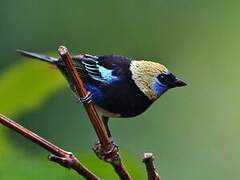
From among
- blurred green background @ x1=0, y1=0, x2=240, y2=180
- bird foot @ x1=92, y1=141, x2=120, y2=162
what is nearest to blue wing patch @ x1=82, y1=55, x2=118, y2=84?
bird foot @ x1=92, y1=141, x2=120, y2=162

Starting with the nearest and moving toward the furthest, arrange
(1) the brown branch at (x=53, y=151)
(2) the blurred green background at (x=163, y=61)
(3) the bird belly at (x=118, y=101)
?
1. (1) the brown branch at (x=53, y=151)
2. (3) the bird belly at (x=118, y=101)
3. (2) the blurred green background at (x=163, y=61)

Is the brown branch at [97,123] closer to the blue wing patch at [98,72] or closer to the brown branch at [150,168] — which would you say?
the brown branch at [150,168]

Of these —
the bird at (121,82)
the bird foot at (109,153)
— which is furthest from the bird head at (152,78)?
the bird foot at (109,153)

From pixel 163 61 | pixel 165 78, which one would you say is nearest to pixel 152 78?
pixel 165 78

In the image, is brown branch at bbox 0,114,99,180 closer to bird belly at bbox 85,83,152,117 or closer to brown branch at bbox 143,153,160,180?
brown branch at bbox 143,153,160,180

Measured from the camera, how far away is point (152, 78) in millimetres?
824

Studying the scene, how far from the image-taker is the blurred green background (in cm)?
212

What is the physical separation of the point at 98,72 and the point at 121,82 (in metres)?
0.03

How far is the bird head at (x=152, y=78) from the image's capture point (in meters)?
0.82

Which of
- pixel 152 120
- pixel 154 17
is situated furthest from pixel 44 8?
pixel 152 120

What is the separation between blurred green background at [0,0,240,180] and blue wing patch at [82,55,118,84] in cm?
97

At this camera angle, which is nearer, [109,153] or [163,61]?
[109,153]

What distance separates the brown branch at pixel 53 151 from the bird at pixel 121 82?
188 millimetres

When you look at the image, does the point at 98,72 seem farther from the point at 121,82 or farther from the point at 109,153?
the point at 109,153
